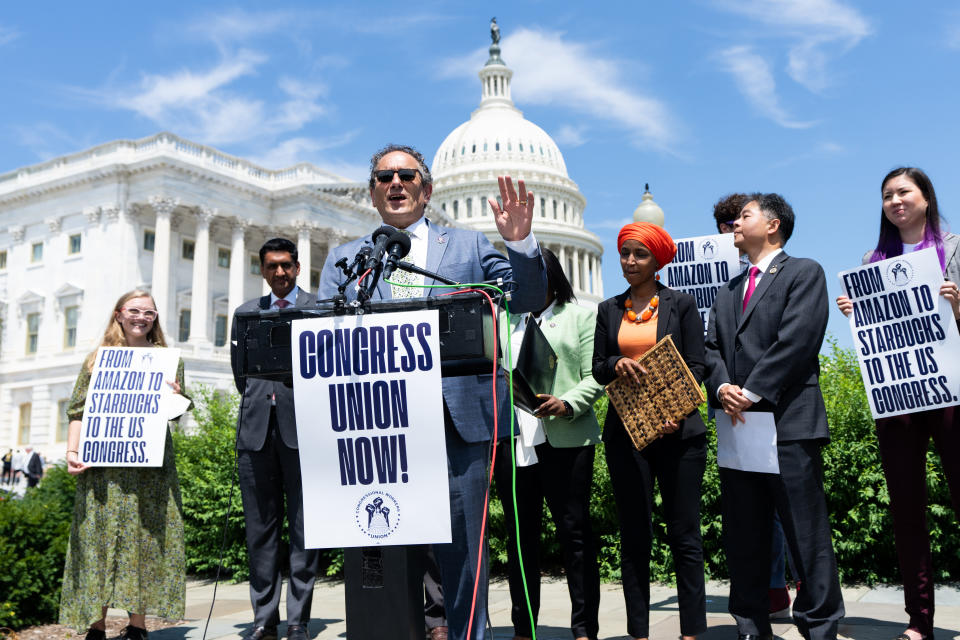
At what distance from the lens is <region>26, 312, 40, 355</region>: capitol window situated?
48.0 m

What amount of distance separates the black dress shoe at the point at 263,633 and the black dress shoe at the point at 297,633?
0.73ft

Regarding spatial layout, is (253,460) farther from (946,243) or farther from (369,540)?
(946,243)

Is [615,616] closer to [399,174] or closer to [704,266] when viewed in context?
[704,266]

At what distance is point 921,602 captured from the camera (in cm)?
452

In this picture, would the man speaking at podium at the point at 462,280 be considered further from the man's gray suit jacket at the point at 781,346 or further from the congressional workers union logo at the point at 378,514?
the man's gray suit jacket at the point at 781,346

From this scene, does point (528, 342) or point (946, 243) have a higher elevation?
point (946, 243)

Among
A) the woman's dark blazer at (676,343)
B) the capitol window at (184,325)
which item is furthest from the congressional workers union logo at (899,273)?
the capitol window at (184,325)

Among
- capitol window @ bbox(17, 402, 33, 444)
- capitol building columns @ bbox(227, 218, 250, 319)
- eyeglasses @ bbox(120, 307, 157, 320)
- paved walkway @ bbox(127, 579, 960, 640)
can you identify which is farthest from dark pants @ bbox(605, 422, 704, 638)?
capitol window @ bbox(17, 402, 33, 444)

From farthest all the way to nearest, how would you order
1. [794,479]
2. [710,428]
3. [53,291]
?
[53,291] → [710,428] → [794,479]

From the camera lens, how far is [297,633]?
206 inches

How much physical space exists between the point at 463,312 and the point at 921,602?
10.5 feet

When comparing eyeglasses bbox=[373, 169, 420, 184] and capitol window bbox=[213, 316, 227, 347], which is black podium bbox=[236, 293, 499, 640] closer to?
eyeglasses bbox=[373, 169, 420, 184]

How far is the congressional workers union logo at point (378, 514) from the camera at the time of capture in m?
2.99

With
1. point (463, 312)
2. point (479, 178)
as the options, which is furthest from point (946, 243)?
point (479, 178)
